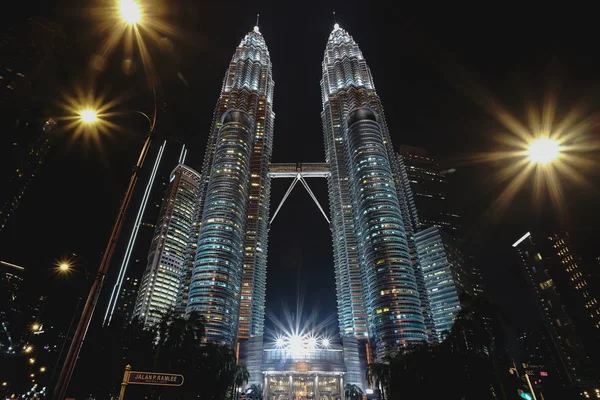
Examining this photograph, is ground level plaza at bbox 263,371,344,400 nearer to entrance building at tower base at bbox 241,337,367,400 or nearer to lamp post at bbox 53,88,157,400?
entrance building at tower base at bbox 241,337,367,400

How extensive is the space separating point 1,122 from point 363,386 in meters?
163

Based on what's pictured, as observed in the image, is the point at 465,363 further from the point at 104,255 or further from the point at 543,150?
the point at 104,255

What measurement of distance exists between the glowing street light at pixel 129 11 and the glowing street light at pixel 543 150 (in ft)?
46.6

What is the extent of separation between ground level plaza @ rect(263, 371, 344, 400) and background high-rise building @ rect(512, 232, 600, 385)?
88272 millimetres

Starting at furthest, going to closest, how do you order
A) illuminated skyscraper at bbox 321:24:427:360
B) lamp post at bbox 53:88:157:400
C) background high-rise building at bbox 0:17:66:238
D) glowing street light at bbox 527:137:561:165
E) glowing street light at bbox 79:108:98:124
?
illuminated skyscraper at bbox 321:24:427:360, background high-rise building at bbox 0:17:66:238, glowing street light at bbox 527:137:561:165, glowing street light at bbox 79:108:98:124, lamp post at bbox 53:88:157:400

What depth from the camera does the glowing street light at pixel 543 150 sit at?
11789 millimetres

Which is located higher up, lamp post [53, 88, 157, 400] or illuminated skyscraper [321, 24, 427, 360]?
illuminated skyscraper [321, 24, 427, 360]

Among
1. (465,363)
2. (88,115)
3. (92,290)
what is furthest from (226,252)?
(92,290)

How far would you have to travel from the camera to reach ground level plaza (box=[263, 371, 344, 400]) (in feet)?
477

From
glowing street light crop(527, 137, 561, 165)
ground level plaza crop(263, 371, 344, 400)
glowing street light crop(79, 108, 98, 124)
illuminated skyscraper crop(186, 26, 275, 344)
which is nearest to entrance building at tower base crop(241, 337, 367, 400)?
ground level plaza crop(263, 371, 344, 400)

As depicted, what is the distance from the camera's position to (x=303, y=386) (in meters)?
147

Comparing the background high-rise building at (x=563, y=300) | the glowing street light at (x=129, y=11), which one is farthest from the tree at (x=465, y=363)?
the background high-rise building at (x=563, y=300)

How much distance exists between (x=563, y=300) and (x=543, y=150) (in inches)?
6479

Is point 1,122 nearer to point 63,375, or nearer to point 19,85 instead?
point 19,85
